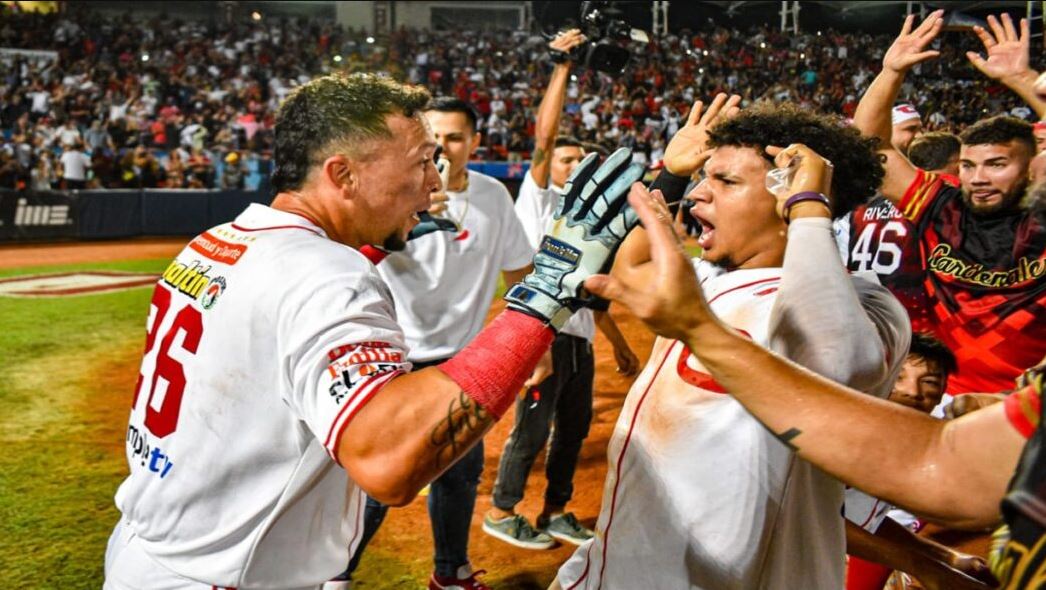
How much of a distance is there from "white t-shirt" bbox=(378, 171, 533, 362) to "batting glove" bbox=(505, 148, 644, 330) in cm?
257

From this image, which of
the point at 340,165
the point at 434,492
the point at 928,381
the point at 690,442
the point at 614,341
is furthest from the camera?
the point at 614,341

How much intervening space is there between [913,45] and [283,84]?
26.6 meters

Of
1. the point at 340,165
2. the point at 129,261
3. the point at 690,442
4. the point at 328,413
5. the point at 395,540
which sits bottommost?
the point at 129,261

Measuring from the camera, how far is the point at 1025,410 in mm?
1265

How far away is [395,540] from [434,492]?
0.87 metres

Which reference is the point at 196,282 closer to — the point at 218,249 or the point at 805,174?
the point at 218,249

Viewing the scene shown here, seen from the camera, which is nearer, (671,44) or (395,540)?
(395,540)

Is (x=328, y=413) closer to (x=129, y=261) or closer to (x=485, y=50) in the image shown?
(x=129, y=261)

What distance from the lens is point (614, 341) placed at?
6.63 meters

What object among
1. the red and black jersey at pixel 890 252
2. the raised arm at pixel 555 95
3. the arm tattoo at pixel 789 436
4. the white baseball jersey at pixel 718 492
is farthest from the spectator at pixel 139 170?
the arm tattoo at pixel 789 436

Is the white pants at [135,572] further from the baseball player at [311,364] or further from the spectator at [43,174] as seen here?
the spectator at [43,174]

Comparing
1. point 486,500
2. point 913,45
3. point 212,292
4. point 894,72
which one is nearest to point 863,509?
point 894,72

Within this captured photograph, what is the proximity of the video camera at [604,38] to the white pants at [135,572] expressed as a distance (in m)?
3.61

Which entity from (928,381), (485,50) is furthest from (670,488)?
(485,50)
